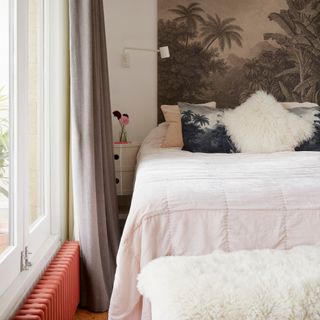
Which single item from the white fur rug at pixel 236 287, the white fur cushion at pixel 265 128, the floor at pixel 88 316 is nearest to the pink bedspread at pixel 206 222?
the white fur rug at pixel 236 287

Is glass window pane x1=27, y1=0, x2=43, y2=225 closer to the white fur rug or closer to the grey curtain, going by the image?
the grey curtain

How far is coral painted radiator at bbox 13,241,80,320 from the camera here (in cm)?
141

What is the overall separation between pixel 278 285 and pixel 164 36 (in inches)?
108

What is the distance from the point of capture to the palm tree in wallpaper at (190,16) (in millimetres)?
3541

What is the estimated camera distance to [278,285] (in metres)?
1.20

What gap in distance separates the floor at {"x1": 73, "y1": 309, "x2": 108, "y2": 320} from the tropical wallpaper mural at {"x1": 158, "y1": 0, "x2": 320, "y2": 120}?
1978 mm

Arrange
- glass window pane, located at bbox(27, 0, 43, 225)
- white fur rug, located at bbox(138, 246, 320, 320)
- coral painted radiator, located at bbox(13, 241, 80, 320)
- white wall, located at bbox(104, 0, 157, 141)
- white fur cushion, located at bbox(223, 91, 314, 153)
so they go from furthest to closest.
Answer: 1. white wall, located at bbox(104, 0, 157, 141)
2. white fur cushion, located at bbox(223, 91, 314, 153)
3. glass window pane, located at bbox(27, 0, 43, 225)
4. coral painted radiator, located at bbox(13, 241, 80, 320)
5. white fur rug, located at bbox(138, 246, 320, 320)

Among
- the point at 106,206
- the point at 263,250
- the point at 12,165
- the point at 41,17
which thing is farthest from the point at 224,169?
the point at 41,17

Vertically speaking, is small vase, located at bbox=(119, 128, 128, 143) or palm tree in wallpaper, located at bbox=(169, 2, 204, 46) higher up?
palm tree in wallpaper, located at bbox=(169, 2, 204, 46)

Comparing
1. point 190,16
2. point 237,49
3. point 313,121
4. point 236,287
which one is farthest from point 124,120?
point 236,287

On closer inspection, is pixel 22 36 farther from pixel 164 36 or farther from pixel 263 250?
pixel 164 36

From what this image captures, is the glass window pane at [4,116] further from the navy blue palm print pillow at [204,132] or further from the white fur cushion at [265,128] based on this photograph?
the white fur cushion at [265,128]

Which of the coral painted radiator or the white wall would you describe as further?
the white wall

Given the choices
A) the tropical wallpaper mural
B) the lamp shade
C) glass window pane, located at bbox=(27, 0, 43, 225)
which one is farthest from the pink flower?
glass window pane, located at bbox=(27, 0, 43, 225)
